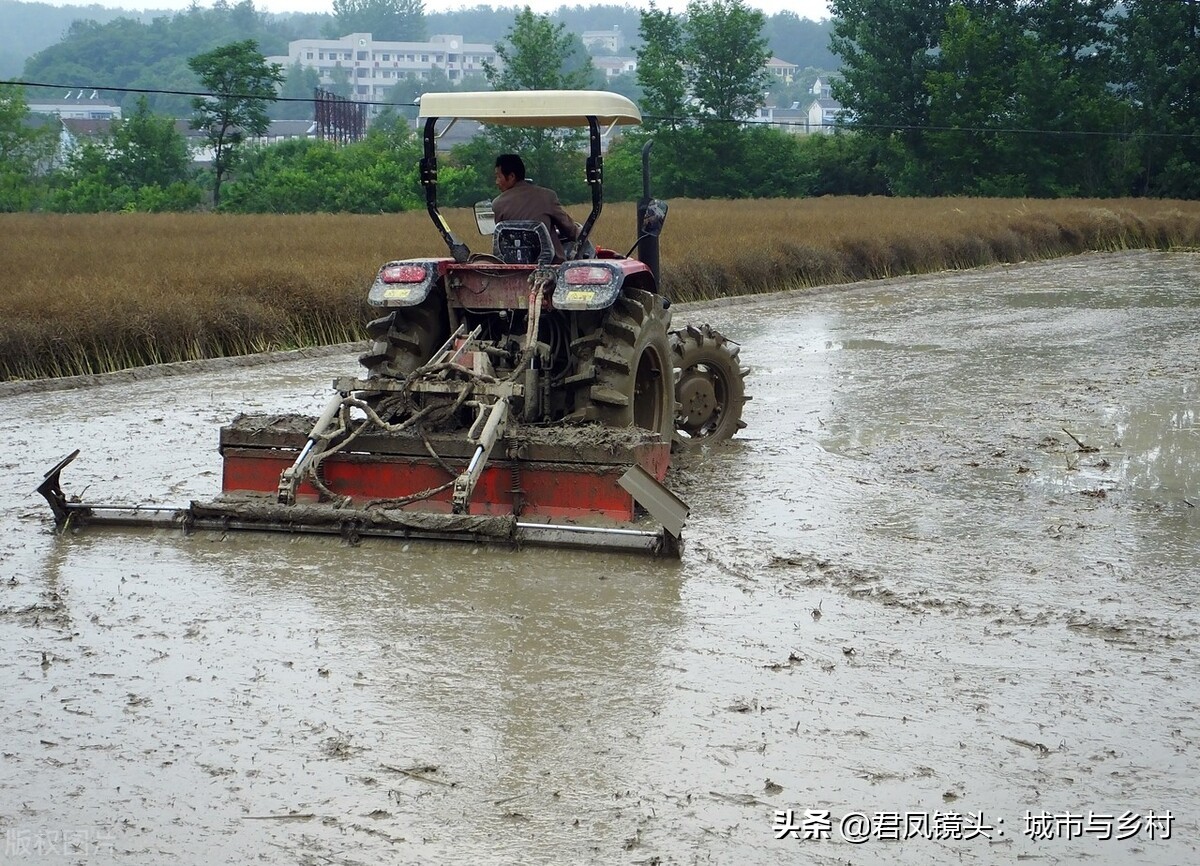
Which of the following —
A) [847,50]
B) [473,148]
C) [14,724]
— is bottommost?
Answer: [14,724]

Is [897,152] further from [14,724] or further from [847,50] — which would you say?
[14,724]

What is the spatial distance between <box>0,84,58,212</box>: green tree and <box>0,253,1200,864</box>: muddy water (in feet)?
166

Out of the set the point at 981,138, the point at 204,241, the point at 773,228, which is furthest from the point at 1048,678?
the point at 981,138

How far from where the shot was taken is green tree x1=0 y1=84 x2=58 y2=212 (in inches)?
2191

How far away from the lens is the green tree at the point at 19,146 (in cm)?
5566

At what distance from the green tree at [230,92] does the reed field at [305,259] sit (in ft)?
72.8

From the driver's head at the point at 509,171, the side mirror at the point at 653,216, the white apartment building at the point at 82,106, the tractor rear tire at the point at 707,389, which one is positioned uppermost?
the white apartment building at the point at 82,106

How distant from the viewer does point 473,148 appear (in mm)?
41188

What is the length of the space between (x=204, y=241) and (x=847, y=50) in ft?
142

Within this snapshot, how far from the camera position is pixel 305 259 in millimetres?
18359

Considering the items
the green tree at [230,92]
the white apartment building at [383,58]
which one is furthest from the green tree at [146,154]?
the white apartment building at [383,58]

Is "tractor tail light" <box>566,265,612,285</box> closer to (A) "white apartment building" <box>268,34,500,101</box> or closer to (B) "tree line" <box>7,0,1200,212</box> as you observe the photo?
(B) "tree line" <box>7,0,1200,212</box>

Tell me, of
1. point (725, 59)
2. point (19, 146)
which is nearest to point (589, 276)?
point (725, 59)

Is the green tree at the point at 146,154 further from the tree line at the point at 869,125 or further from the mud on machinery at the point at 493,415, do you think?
the mud on machinery at the point at 493,415
